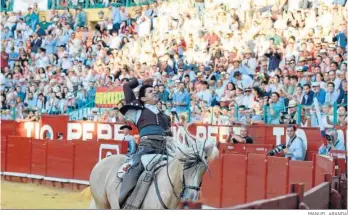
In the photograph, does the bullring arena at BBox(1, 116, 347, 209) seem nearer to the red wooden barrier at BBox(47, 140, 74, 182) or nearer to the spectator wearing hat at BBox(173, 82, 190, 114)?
the red wooden barrier at BBox(47, 140, 74, 182)

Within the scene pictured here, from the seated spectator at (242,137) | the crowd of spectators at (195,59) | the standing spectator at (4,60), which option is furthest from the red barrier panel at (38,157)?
the standing spectator at (4,60)

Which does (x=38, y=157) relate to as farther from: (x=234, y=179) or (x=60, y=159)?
(x=234, y=179)

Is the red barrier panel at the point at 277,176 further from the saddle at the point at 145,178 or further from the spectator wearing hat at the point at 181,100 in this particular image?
the spectator wearing hat at the point at 181,100

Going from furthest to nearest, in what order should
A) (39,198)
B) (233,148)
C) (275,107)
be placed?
(39,198) → (275,107) → (233,148)

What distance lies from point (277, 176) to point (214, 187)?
136 centimetres

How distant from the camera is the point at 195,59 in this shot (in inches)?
529

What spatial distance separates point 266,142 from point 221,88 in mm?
1969

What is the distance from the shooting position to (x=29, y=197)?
37.0 ft

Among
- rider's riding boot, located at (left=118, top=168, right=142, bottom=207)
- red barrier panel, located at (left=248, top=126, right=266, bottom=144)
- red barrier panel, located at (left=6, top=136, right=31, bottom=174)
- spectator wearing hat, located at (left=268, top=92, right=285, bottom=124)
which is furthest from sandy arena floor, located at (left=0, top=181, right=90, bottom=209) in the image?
rider's riding boot, located at (left=118, top=168, right=142, bottom=207)

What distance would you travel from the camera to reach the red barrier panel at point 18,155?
13.4 metres

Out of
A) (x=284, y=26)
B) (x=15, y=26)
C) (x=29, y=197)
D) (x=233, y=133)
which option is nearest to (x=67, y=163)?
(x=29, y=197)

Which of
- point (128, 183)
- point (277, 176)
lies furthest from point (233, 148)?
point (128, 183)

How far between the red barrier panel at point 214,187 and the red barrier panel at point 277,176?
1.03 m

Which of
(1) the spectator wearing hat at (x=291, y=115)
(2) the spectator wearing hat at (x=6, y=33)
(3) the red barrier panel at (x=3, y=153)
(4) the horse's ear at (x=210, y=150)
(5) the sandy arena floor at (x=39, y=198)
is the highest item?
(2) the spectator wearing hat at (x=6, y=33)
